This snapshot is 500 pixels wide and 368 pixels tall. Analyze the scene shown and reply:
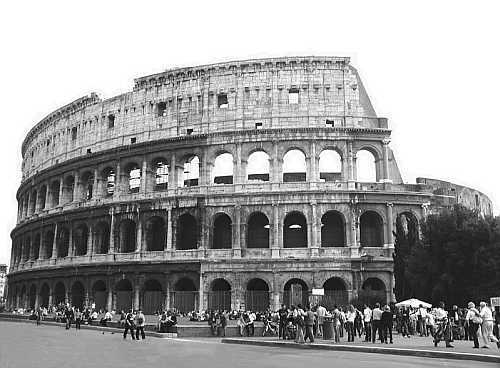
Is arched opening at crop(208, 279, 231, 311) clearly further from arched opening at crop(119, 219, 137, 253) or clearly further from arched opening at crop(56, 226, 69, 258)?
arched opening at crop(56, 226, 69, 258)

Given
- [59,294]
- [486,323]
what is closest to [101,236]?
[59,294]

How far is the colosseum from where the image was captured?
3206 cm

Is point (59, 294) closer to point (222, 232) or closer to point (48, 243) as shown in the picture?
point (48, 243)

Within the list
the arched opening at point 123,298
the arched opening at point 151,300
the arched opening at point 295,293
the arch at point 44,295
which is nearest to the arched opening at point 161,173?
the arched opening at point 123,298

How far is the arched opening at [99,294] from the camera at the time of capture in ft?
118

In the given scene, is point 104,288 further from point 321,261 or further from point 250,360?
point 250,360

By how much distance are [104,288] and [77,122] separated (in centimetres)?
1331

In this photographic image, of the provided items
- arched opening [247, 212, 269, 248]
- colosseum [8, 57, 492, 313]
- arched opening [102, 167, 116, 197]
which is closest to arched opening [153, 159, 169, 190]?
colosseum [8, 57, 492, 313]

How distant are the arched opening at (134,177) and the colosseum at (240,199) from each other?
0.34 metres

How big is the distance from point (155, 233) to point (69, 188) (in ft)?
31.0

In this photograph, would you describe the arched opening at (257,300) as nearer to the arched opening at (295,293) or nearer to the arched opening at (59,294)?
the arched opening at (295,293)

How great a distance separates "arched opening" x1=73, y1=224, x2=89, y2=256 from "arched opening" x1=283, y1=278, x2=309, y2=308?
1622 cm

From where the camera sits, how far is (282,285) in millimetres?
31672

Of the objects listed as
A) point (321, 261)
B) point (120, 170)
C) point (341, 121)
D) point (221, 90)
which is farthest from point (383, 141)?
point (120, 170)
